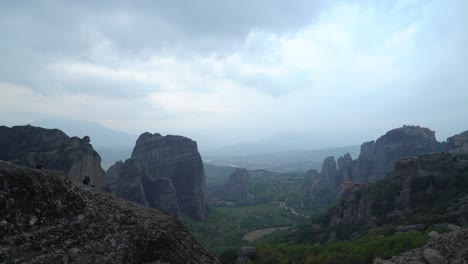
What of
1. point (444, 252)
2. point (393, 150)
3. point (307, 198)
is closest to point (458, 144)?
point (393, 150)

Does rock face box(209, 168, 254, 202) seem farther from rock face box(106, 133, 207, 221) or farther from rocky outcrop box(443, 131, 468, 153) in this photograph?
rocky outcrop box(443, 131, 468, 153)

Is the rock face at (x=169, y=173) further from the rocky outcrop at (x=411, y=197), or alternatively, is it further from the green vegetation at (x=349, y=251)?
the green vegetation at (x=349, y=251)

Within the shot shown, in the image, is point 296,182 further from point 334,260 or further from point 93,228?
point 93,228

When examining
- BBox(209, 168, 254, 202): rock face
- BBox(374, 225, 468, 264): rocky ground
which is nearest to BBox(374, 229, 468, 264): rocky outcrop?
BBox(374, 225, 468, 264): rocky ground

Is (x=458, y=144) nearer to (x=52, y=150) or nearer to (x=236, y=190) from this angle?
(x=236, y=190)

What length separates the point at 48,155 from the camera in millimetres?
45062

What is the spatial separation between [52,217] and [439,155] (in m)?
44.5

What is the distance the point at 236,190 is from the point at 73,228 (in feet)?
327

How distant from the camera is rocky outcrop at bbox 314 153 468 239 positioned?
38.0m

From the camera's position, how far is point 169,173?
7231 centimetres

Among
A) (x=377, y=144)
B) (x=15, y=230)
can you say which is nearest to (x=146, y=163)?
(x=377, y=144)

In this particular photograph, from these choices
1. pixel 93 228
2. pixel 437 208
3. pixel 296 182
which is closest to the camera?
pixel 93 228

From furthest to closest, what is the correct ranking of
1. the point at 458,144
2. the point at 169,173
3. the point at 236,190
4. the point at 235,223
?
the point at 236,190, the point at 458,144, the point at 235,223, the point at 169,173

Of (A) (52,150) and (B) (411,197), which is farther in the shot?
(A) (52,150)
